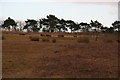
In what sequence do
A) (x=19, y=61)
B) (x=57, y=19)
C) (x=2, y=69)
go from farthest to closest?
(x=57, y=19), (x=19, y=61), (x=2, y=69)

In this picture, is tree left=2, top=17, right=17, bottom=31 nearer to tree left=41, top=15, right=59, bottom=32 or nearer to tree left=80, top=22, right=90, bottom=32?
tree left=41, top=15, right=59, bottom=32

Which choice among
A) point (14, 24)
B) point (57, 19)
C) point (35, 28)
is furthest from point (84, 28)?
point (14, 24)

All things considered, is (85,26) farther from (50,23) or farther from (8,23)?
(8,23)

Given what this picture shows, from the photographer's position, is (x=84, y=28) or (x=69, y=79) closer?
(x=69, y=79)

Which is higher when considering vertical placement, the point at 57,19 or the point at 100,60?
the point at 57,19

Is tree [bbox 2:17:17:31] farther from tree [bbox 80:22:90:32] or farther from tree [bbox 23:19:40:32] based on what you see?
tree [bbox 80:22:90:32]

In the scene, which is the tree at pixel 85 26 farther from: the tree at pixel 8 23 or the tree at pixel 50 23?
the tree at pixel 8 23

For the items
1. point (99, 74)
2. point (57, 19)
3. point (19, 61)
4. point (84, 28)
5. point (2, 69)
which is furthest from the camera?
point (84, 28)

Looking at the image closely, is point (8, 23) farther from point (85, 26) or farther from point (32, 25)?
point (85, 26)

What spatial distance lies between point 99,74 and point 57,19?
7750 centimetres

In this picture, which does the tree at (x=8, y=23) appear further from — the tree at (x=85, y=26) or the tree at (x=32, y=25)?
the tree at (x=85, y=26)

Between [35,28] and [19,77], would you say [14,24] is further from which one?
[19,77]

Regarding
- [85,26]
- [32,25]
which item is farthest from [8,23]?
[85,26]

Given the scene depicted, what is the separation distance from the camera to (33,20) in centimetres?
8931
